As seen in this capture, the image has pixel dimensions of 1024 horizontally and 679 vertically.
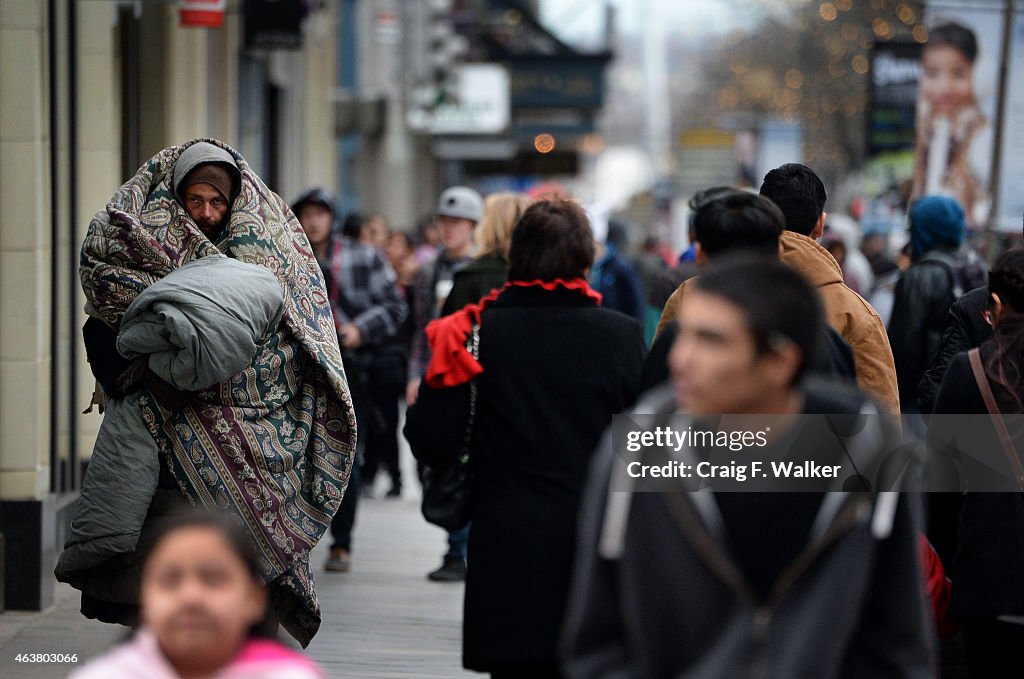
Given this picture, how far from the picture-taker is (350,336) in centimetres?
890

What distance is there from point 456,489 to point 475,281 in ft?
9.87

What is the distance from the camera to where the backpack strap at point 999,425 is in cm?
436

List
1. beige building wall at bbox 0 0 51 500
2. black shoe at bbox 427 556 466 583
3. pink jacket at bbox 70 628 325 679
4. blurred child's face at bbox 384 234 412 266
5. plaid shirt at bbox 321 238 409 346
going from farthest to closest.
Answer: blurred child's face at bbox 384 234 412 266
plaid shirt at bbox 321 238 409 346
black shoe at bbox 427 556 466 583
beige building wall at bbox 0 0 51 500
pink jacket at bbox 70 628 325 679

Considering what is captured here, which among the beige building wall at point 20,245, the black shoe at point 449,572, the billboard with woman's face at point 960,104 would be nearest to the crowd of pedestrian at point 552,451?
the beige building wall at point 20,245

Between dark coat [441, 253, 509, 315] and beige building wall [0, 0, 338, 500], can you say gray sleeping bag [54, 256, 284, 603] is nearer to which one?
beige building wall [0, 0, 338, 500]

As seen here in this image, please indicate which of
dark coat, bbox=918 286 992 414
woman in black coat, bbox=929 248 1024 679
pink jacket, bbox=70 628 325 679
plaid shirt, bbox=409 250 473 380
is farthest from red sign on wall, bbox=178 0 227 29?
pink jacket, bbox=70 628 325 679

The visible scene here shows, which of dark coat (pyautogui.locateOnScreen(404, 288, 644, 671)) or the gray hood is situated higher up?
the gray hood

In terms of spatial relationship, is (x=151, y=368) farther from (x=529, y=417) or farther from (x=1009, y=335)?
(x=1009, y=335)

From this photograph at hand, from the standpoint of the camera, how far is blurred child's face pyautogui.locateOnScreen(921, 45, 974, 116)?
15.7 meters

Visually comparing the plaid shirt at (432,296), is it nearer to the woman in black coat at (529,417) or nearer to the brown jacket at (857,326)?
the brown jacket at (857,326)

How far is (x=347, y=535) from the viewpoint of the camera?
830 cm

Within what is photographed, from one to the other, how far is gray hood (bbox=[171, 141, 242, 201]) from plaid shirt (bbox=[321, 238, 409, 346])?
386 centimetres

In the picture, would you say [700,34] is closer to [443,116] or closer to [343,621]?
[443,116]

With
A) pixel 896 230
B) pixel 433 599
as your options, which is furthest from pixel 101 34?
pixel 896 230
